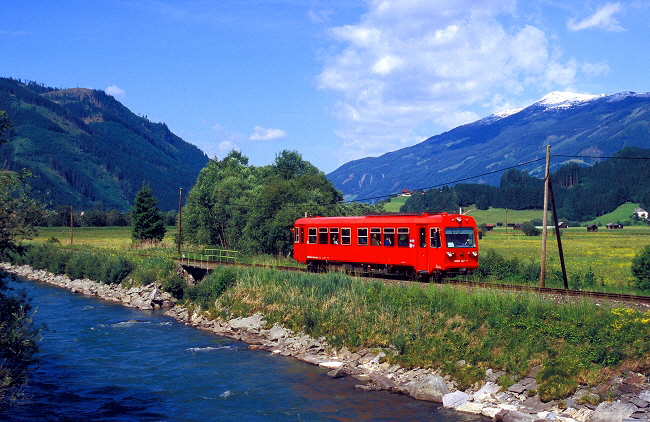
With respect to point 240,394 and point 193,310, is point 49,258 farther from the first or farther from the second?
point 240,394

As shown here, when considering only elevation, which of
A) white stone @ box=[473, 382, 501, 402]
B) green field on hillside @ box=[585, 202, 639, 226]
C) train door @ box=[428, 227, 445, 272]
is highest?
green field on hillside @ box=[585, 202, 639, 226]

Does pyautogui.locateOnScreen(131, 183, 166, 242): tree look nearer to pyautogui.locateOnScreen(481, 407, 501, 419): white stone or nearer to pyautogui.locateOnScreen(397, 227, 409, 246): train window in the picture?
pyautogui.locateOnScreen(397, 227, 409, 246): train window

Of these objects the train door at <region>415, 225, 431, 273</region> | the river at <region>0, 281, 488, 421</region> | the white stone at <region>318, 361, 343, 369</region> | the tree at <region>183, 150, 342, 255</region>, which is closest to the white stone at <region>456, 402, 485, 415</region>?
the river at <region>0, 281, 488, 421</region>

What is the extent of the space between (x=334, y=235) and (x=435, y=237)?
8990 millimetres

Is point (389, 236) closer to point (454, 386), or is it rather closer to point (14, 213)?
point (454, 386)

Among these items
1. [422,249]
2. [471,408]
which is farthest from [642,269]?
[471,408]

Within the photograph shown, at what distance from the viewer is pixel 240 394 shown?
810 inches

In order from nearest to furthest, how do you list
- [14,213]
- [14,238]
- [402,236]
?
[14,213] < [14,238] < [402,236]

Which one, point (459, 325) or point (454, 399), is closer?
point (454, 399)

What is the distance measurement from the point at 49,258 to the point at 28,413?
48419 mm

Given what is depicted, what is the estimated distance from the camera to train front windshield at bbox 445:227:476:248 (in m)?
30.4

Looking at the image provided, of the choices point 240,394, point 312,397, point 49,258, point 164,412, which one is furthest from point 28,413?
point 49,258

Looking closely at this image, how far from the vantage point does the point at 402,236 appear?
3216 cm

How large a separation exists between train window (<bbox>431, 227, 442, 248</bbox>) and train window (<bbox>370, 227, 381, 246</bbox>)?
4.18 m
